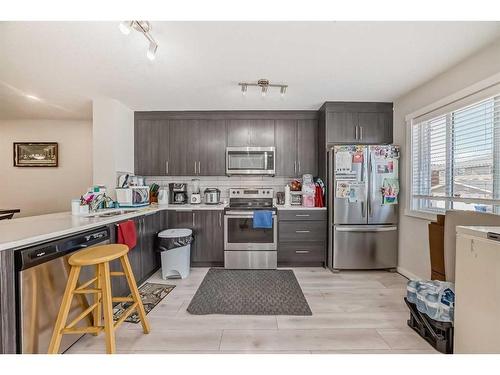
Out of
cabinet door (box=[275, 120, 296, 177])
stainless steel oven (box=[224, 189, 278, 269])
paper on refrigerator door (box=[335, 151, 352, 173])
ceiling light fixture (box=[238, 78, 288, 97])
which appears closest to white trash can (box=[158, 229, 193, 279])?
stainless steel oven (box=[224, 189, 278, 269])

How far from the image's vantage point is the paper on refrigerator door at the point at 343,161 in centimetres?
299

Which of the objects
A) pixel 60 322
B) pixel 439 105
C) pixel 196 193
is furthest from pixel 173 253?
pixel 439 105

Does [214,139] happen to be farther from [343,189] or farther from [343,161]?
[343,189]

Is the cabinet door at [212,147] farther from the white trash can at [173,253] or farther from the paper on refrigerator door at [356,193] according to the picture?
the paper on refrigerator door at [356,193]

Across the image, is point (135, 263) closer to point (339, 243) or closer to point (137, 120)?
point (137, 120)

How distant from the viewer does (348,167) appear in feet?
9.83

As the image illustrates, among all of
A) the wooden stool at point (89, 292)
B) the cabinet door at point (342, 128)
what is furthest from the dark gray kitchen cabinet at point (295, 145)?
the wooden stool at point (89, 292)

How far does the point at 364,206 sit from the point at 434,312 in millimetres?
1533

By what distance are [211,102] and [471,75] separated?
2749mm

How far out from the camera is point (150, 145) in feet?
11.8

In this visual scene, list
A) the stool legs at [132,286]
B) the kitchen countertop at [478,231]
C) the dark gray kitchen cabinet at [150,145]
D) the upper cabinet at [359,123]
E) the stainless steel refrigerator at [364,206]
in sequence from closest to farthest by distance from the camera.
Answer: the kitchen countertop at [478,231]
the stool legs at [132,286]
the stainless steel refrigerator at [364,206]
the upper cabinet at [359,123]
the dark gray kitchen cabinet at [150,145]

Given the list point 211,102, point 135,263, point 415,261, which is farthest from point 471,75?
point 135,263

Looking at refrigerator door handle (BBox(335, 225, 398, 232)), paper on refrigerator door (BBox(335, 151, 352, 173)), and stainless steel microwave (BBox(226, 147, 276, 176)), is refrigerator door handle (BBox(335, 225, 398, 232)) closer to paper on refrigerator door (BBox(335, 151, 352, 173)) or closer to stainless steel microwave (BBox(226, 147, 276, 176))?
paper on refrigerator door (BBox(335, 151, 352, 173))

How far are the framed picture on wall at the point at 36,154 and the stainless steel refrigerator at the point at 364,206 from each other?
4.71 metres
